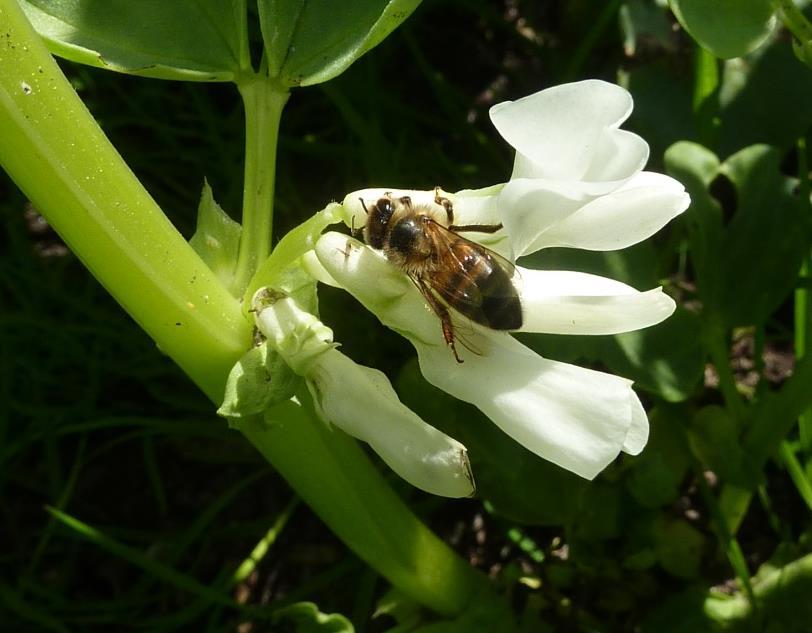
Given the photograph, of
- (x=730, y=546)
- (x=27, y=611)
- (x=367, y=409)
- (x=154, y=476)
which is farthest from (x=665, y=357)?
(x=27, y=611)

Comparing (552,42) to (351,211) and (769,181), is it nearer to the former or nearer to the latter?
(769,181)

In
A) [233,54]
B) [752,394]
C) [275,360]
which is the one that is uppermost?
[233,54]

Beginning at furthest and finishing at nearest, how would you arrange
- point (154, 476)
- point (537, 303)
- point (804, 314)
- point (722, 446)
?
1. point (154, 476)
2. point (804, 314)
3. point (722, 446)
4. point (537, 303)

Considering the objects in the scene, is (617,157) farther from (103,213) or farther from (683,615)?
(683,615)

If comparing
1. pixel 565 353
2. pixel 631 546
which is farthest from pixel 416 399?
pixel 631 546

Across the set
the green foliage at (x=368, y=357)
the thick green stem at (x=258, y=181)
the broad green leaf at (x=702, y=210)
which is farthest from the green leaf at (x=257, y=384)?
the broad green leaf at (x=702, y=210)

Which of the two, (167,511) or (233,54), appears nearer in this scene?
(233,54)
